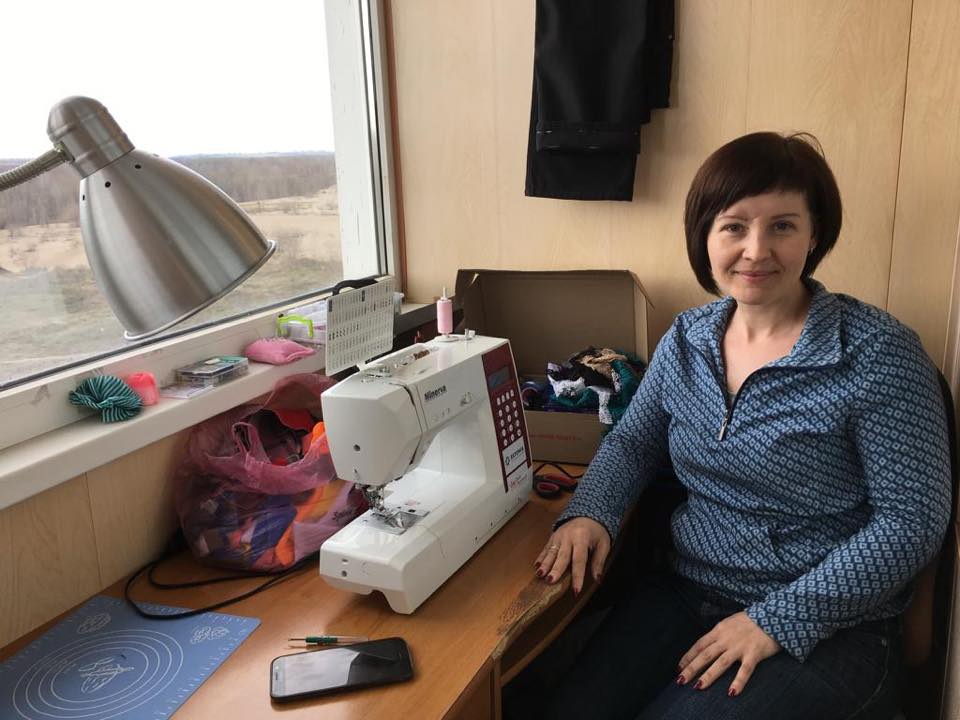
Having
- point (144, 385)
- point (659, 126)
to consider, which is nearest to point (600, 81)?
point (659, 126)

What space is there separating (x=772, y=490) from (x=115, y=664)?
100cm

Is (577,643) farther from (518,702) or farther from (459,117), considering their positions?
(459,117)

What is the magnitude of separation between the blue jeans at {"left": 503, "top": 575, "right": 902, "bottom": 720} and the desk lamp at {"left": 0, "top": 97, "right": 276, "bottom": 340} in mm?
899

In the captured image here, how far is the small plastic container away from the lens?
57.3 inches

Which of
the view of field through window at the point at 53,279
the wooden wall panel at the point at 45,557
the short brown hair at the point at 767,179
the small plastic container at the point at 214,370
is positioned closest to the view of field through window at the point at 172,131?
the view of field through window at the point at 53,279

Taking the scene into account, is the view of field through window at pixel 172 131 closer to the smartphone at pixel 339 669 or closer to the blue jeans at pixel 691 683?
the smartphone at pixel 339 669

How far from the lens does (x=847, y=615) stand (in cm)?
119

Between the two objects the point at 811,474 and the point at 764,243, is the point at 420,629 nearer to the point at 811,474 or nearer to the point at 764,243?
the point at 811,474

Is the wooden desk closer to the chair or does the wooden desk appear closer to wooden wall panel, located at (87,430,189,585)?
wooden wall panel, located at (87,430,189,585)

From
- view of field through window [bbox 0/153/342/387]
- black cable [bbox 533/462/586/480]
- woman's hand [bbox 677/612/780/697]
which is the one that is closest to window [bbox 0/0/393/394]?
view of field through window [bbox 0/153/342/387]

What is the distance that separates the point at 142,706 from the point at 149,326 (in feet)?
1.76

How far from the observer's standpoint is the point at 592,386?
5.64ft

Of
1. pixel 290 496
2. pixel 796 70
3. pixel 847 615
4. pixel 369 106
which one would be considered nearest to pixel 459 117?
pixel 369 106

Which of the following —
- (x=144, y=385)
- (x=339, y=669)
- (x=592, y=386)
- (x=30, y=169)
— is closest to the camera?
(x=30, y=169)
